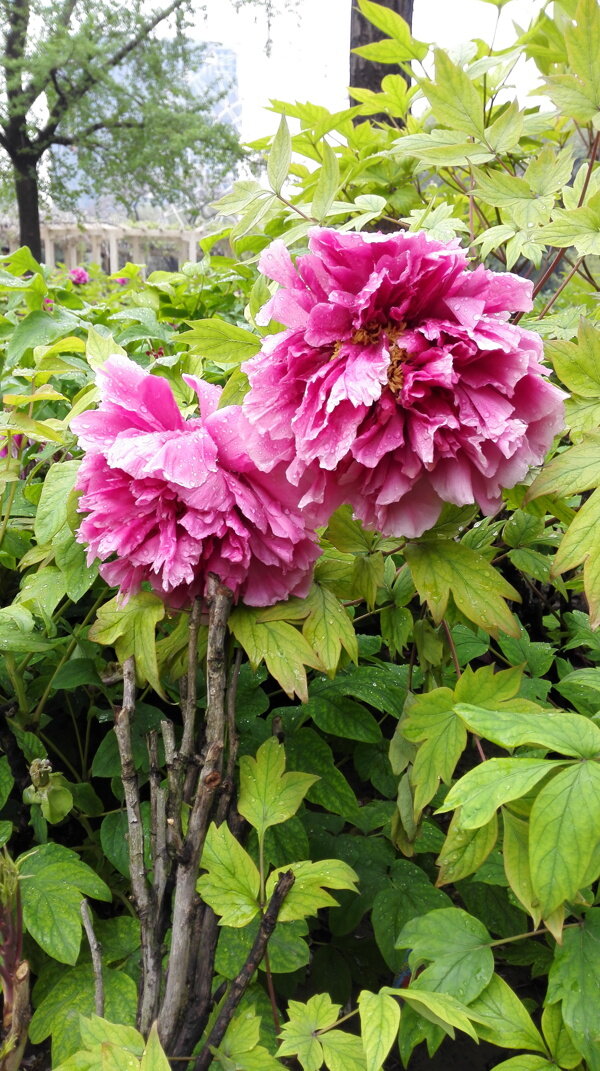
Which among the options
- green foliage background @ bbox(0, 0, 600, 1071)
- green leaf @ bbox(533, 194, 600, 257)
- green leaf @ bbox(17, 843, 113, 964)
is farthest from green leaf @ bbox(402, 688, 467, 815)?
green leaf @ bbox(533, 194, 600, 257)

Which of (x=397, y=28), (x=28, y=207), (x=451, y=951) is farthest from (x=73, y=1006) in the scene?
(x=28, y=207)

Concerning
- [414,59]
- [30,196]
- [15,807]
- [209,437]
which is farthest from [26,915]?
[30,196]

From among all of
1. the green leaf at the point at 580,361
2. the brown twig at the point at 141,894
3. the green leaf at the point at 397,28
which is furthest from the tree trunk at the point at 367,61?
the brown twig at the point at 141,894

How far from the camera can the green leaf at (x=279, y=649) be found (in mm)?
918

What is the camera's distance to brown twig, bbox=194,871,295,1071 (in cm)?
90

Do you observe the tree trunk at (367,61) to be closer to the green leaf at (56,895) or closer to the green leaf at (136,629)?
the green leaf at (136,629)

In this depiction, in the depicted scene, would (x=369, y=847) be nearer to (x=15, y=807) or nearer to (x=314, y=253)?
(x=15, y=807)

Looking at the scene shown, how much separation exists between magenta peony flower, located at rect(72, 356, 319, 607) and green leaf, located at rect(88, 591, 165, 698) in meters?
0.03

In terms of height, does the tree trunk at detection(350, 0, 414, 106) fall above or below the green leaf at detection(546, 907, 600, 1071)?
above

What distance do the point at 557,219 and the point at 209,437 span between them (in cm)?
52

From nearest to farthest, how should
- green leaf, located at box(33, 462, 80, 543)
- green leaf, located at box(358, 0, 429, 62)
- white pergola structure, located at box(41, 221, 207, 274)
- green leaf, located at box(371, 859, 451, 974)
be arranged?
1. green leaf, located at box(33, 462, 80, 543)
2. green leaf, located at box(371, 859, 451, 974)
3. green leaf, located at box(358, 0, 429, 62)
4. white pergola structure, located at box(41, 221, 207, 274)

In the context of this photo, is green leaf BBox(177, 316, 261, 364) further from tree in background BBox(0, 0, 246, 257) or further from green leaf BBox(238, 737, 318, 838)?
tree in background BBox(0, 0, 246, 257)

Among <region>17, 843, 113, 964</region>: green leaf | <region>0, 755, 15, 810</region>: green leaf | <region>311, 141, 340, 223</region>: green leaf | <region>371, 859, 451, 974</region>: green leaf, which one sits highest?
<region>311, 141, 340, 223</region>: green leaf

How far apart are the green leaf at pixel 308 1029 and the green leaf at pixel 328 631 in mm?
357
